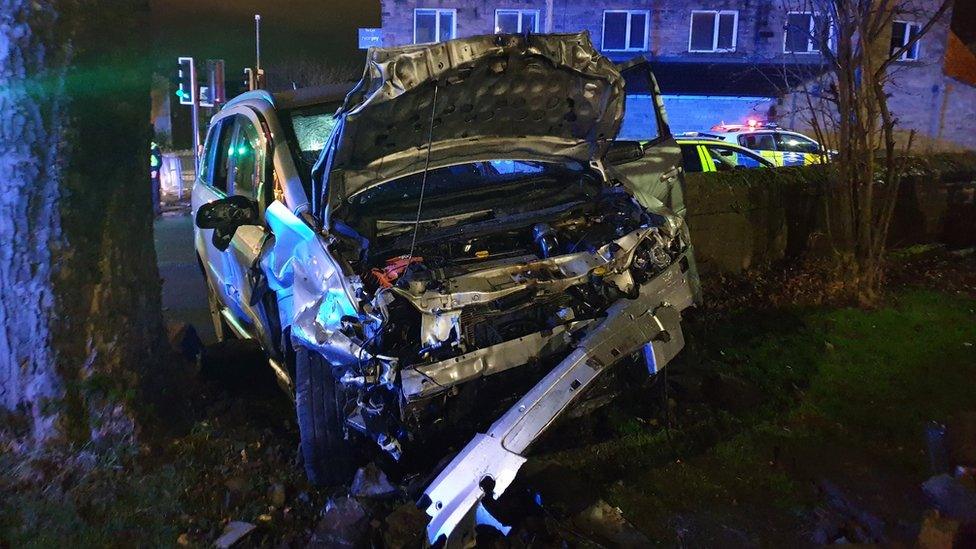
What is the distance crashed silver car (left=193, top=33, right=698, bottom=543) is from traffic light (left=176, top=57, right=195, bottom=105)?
38.9ft

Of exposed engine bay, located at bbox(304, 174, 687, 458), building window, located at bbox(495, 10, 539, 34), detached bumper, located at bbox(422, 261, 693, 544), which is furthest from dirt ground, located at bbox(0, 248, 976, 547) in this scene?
building window, located at bbox(495, 10, 539, 34)

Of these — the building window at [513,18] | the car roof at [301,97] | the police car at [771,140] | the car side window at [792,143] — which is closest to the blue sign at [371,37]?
the building window at [513,18]

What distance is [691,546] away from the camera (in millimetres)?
3461

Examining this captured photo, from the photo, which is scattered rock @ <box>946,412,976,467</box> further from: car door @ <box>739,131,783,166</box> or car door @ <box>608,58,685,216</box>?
car door @ <box>739,131,783,166</box>

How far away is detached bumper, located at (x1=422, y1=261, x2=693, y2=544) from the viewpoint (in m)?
3.14

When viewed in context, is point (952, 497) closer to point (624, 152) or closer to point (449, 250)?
point (449, 250)

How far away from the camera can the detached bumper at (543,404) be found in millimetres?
3145

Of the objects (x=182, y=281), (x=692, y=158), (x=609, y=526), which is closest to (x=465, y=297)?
(x=609, y=526)

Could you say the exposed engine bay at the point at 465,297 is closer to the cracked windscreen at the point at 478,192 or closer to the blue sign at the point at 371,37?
the cracked windscreen at the point at 478,192

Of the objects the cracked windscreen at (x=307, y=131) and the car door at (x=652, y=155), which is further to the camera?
the car door at (x=652, y=155)

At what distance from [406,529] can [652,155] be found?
3569 millimetres

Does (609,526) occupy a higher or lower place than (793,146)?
lower

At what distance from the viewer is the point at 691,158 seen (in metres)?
10.3

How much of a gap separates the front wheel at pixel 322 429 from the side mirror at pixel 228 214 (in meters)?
0.94
